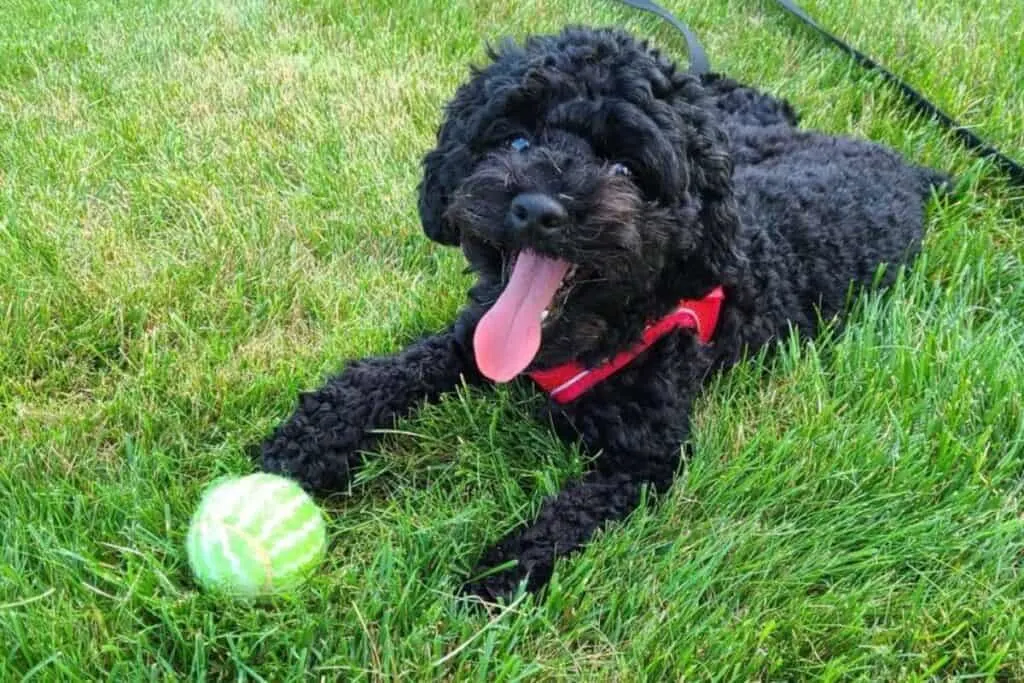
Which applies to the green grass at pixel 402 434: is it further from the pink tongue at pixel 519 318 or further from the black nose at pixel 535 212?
the black nose at pixel 535 212

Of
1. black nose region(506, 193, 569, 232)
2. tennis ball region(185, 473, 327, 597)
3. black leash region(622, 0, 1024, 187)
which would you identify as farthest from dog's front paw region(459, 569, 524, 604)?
black leash region(622, 0, 1024, 187)

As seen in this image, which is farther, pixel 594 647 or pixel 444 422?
pixel 444 422

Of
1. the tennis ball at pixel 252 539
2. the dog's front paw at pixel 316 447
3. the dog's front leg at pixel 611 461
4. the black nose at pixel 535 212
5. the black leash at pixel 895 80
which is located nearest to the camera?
the tennis ball at pixel 252 539

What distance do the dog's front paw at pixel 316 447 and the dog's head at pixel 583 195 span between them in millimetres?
509

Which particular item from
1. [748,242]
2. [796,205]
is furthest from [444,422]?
[796,205]

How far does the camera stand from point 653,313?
2637mm

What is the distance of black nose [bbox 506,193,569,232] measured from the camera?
7.16 ft

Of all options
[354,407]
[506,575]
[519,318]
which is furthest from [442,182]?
[506,575]

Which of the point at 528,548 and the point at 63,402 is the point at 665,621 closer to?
the point at 528,548

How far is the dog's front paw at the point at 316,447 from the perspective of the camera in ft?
8.36

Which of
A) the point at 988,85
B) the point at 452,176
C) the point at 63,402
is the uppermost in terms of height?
the point at 988,85

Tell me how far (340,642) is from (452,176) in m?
1.32

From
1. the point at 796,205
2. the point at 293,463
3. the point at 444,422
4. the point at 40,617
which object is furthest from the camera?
the point at 796,205

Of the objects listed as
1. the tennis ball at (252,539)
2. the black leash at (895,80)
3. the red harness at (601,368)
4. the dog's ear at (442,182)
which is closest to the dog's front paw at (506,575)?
the tennis ball at (252,539)
